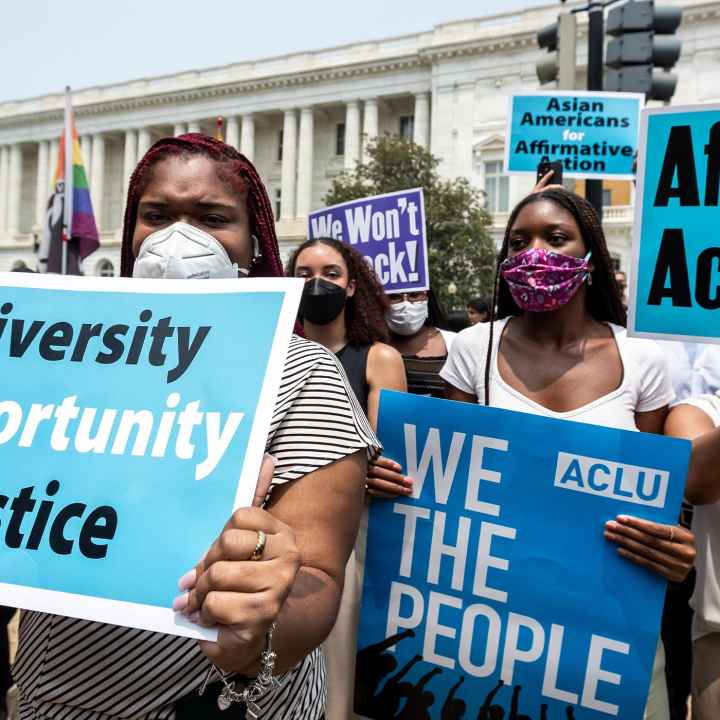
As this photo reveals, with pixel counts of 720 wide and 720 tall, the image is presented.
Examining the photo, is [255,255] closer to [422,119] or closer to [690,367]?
[690,367]

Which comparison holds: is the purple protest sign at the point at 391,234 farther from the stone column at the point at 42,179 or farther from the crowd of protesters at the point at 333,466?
Answer: the stone column at the point at 42,179

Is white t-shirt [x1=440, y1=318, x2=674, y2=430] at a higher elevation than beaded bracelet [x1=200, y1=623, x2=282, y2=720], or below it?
higher

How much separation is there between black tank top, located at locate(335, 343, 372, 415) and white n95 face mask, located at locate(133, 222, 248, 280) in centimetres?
162

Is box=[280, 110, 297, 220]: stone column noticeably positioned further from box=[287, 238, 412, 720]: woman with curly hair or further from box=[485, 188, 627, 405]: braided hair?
box=[485, 188, 627, 405]: braided hair

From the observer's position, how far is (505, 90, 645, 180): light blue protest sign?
17.9ft

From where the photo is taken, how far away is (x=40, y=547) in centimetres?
114

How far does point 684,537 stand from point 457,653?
0.65 metres

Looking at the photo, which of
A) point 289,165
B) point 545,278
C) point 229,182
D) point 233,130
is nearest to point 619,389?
Result: point 545,278

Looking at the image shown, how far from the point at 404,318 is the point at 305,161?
4216 centimetres

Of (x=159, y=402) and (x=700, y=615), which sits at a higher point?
(x=159, y=402)

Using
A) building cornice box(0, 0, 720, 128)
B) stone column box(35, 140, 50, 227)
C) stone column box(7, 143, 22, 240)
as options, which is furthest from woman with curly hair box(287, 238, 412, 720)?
stone column box(7, 143, 22, 240)

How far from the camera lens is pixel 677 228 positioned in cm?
211

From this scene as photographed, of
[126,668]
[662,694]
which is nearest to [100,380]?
[126,668]

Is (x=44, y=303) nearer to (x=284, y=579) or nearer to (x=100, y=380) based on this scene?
(x=100, y=380)
